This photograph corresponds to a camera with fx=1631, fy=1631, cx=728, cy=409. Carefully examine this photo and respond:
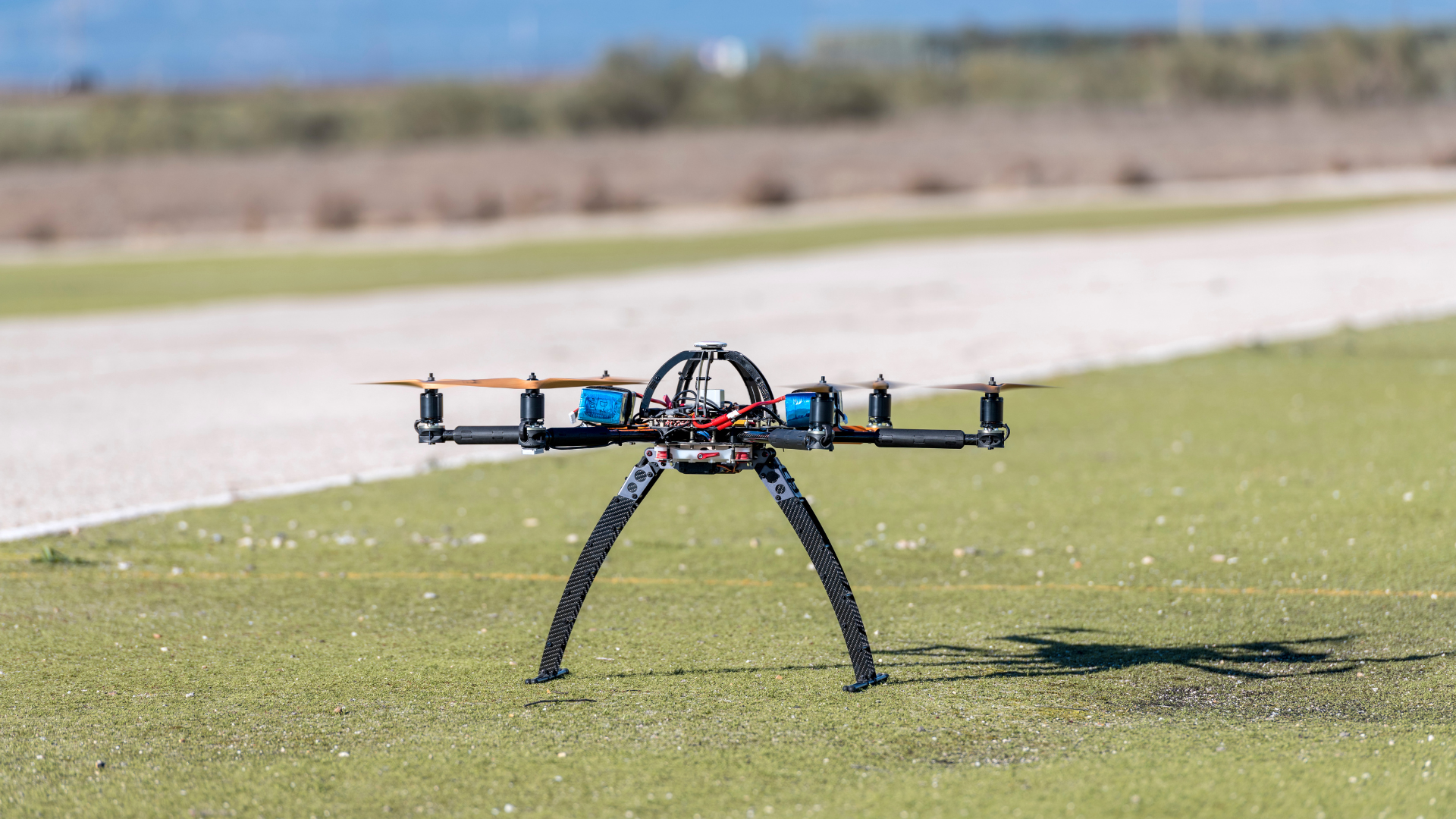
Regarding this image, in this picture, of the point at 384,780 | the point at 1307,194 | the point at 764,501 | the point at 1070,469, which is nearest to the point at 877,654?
the point at 384,780

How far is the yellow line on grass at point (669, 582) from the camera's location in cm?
817

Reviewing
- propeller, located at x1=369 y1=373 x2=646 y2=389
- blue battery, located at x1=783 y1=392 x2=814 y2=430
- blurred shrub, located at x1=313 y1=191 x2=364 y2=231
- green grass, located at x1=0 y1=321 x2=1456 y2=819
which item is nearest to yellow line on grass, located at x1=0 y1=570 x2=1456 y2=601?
green grass, located at x1=0 y1=321 x2=1456 y2=819

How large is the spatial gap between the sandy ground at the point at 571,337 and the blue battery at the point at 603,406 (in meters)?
5.98

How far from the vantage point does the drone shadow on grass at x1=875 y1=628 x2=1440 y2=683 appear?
6.84m

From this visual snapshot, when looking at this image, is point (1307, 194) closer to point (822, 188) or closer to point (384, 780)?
point (822, 188)

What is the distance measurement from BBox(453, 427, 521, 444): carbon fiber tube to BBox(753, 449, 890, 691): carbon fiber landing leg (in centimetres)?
89

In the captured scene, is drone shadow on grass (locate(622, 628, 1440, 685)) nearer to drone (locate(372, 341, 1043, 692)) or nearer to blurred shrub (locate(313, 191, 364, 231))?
drone (locate(372, 341, 1043, 692))

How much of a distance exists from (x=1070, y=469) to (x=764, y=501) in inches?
91.8

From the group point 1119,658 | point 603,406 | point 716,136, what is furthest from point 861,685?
point 716,136

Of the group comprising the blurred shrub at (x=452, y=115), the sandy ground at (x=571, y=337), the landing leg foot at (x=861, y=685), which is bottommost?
the landing leg foot at (x=861, y=685)

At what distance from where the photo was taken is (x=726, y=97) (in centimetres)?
6894

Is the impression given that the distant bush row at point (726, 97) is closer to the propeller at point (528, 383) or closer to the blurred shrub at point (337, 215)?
the blurred shrub at point (337, 215)

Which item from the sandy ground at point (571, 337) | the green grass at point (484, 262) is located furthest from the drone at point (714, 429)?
the green grass at point (484, 262)

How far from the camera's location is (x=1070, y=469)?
1174 cm
